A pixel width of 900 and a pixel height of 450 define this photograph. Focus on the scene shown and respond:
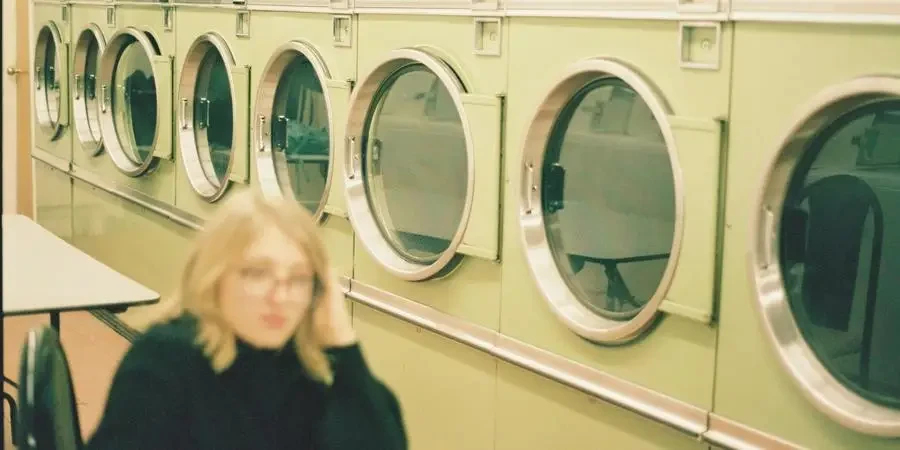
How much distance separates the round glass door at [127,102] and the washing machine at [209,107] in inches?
26.4

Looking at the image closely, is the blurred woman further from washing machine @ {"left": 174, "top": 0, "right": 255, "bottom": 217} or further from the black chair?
washing machine @ {"left": 174, "top": 0, "right": 255, "bottom": 217}

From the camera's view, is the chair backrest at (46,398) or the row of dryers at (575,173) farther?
the row of dryers at (575,173)

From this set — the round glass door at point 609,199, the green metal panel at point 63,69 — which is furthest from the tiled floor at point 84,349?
the round glass door at point 609,199

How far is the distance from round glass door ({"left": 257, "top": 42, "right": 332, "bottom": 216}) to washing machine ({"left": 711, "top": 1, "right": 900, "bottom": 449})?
2446 mm

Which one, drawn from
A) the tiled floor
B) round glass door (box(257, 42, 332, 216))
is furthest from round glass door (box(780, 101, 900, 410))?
the tiled floor

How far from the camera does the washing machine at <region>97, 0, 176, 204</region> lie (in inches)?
238

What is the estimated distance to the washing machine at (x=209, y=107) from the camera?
17.1 ft

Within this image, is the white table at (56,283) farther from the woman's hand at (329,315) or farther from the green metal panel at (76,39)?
the green metal panel at (76,39)

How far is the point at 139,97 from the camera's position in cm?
689

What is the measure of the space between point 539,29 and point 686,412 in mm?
1132

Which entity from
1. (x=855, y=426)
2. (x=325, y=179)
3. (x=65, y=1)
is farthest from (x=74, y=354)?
(x=855, y=426)

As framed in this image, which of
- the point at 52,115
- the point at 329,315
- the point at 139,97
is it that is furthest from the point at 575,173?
the point at 52,115

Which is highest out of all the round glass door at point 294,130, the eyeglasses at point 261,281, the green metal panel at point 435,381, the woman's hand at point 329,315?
the round glass door at point 294,130

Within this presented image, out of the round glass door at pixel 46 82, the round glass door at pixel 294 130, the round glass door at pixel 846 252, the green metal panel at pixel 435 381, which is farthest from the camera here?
the round glass door at pixel 46 82
